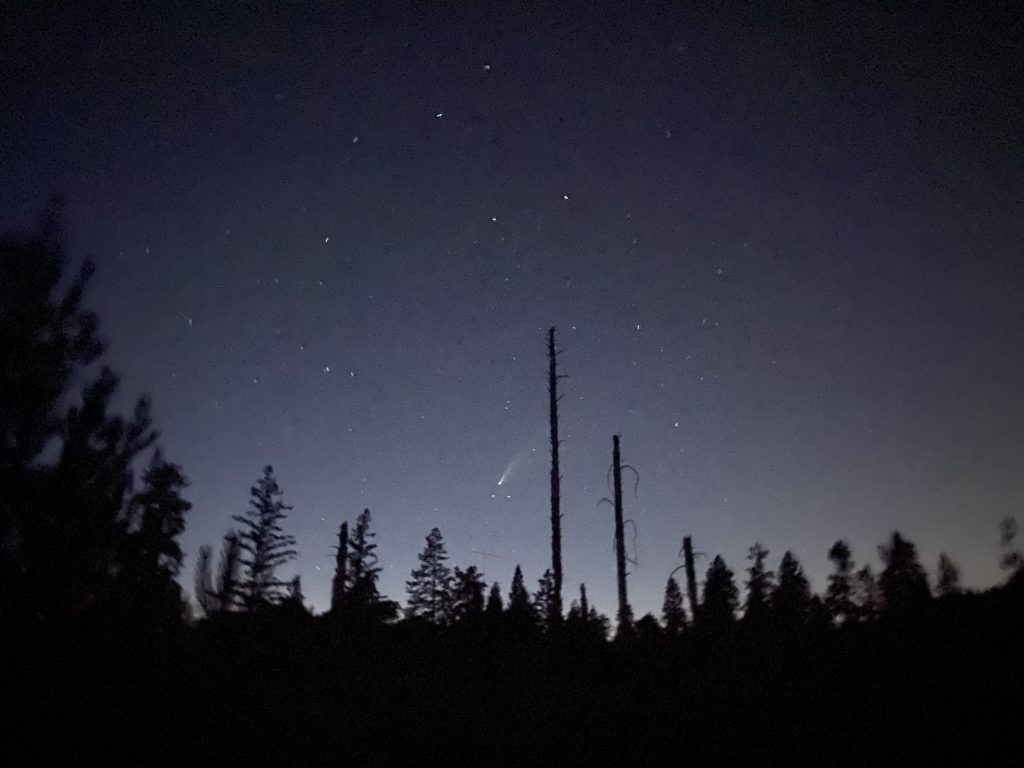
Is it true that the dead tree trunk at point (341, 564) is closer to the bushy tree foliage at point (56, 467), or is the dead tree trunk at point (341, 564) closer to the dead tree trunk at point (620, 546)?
the dead tree trunk at point (620, 546)

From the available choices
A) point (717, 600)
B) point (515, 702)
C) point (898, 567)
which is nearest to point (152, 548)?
point (515, 702)

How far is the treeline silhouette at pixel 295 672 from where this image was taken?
10.2 metres

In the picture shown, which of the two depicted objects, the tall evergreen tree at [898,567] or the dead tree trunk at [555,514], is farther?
the tall evergreen tree at [898,567]

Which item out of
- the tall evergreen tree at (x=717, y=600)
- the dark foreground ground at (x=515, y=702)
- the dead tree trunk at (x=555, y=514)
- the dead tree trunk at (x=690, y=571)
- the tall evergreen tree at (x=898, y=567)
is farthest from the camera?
the tall evergreen tree at (x=898, y=567)

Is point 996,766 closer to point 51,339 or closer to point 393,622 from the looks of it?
point 51,339

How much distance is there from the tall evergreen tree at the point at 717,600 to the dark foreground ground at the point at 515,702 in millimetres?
5764

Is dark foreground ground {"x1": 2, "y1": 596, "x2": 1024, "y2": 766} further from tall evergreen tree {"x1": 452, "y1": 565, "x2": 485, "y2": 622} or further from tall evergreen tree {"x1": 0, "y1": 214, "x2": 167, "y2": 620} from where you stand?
tall evergreen tree {"x1": 452, "y1": 565, "x2": 485, "y2": 622}

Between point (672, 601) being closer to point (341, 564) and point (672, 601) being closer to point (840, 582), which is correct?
point (840, 582)

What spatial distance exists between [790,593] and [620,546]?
2770 cm

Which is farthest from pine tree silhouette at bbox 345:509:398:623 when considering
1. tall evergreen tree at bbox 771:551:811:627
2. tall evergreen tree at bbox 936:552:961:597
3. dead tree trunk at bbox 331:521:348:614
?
tall evergreen tree at bbox 936:552:961:597

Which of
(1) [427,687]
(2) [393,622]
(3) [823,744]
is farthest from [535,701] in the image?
(2) [393,622]

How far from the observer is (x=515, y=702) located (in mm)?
17500

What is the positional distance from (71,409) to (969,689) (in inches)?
753

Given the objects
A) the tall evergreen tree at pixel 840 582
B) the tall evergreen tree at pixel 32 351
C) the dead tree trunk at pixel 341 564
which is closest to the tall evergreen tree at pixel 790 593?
the tall evergreen tree at pixel 840 582
